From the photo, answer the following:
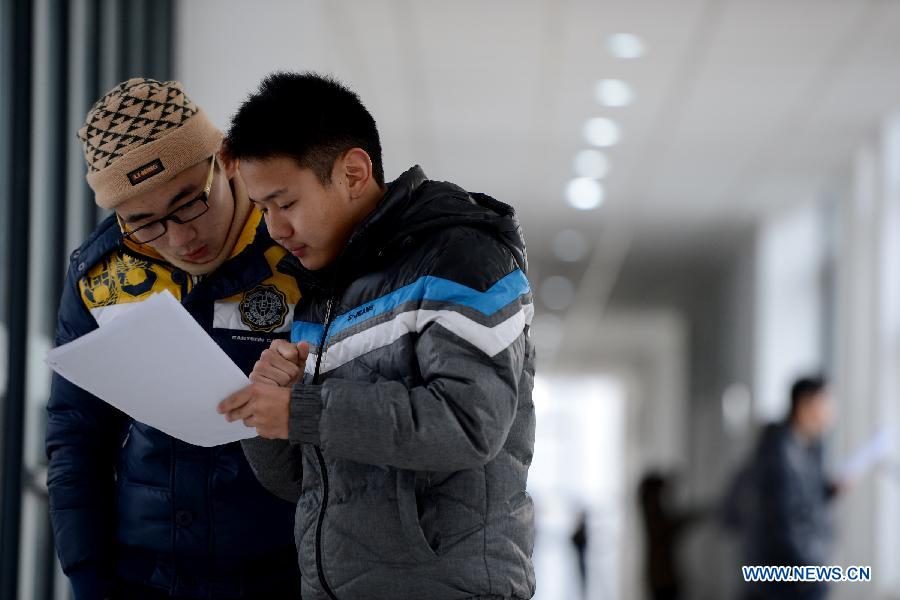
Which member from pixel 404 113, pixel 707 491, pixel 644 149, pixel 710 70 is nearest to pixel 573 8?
pixel 710 70

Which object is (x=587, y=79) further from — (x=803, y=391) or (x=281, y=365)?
(x=281, y=365)

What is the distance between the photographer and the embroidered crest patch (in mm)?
1981

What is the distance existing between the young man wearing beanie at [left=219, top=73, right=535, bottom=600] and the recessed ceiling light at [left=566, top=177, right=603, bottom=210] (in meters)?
7.01

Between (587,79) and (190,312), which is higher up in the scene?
(587,79)

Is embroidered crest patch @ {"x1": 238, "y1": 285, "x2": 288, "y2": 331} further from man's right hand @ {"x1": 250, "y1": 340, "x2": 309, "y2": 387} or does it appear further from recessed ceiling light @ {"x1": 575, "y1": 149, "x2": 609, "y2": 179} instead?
recessed ceiling light @ {"x1": 575, "y1": 149, "x2": 609, "y2": 179}

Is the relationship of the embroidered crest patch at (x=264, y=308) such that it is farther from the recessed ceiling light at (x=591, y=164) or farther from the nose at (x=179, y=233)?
the recessed ceiling light at (x=591, y=164)

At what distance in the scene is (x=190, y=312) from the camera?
1.98 metres

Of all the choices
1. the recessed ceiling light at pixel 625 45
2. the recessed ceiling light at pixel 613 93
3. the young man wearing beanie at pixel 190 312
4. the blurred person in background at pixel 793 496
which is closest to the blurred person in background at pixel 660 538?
the blurred person in background at pixel 793 496

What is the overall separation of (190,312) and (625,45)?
4.06 meters

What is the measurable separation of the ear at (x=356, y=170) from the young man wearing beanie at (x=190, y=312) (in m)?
0.42

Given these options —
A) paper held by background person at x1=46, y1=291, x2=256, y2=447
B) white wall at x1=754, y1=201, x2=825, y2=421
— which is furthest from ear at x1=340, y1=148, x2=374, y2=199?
white wall at x1=754, y1=201, x2=825, y2=421

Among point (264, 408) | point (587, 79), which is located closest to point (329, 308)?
point (264, 408)

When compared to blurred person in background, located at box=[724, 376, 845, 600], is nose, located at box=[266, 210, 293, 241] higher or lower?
higher

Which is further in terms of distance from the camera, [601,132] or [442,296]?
[601,132]
